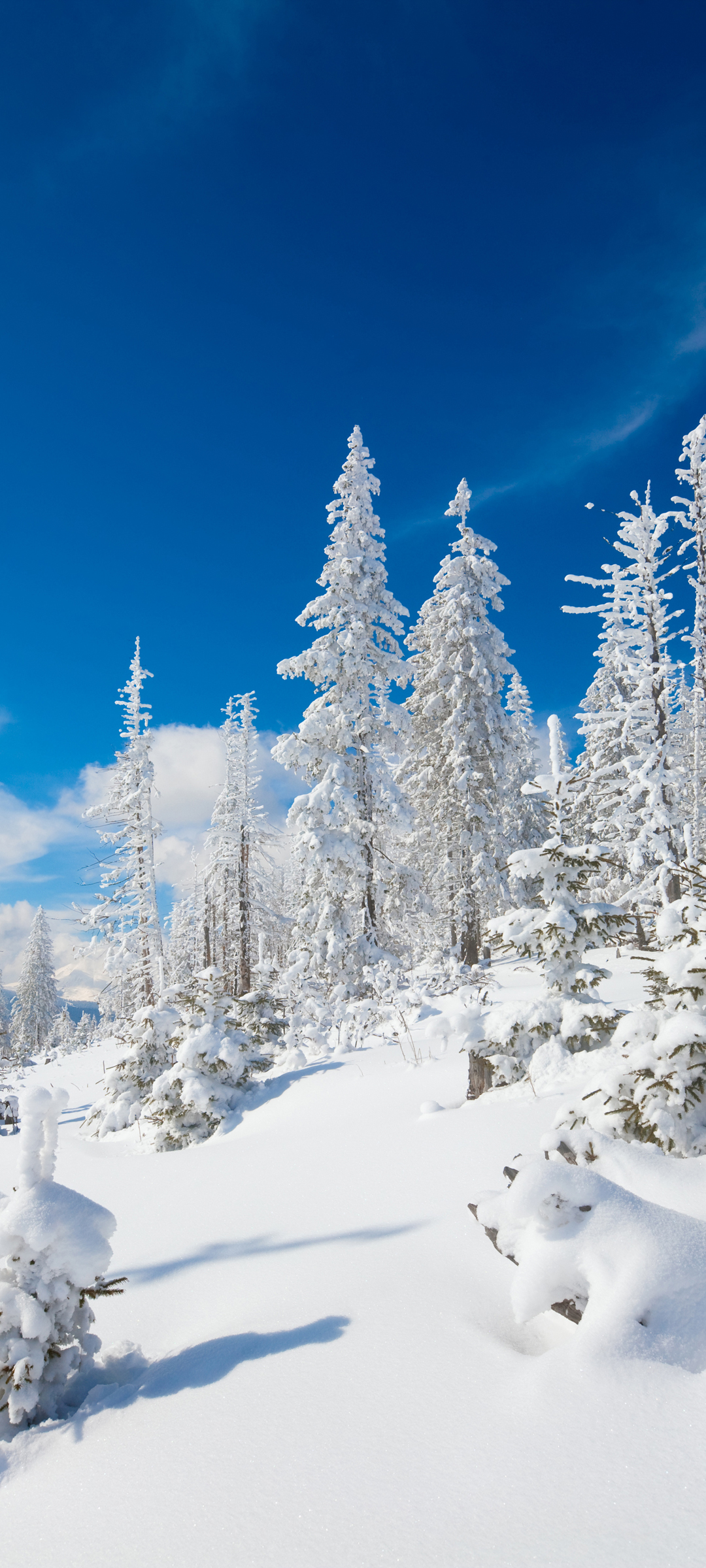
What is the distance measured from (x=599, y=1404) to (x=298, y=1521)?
89 cm

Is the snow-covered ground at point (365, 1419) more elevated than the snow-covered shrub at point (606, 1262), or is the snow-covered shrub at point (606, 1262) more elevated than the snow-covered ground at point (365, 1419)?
the snow-covered shrub at point (606, 1262)

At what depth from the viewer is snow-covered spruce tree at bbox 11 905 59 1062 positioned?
5028cm

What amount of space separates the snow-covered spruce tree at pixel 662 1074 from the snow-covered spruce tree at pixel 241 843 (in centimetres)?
2303

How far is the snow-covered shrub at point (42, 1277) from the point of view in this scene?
89.0 inches

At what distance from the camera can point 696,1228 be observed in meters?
2.43

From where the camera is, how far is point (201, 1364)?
2.53 meters

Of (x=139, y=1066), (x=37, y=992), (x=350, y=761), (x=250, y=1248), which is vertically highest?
(x=350, y=761)

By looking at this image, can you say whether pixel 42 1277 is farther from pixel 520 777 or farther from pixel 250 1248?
Answer: pixel 520 777

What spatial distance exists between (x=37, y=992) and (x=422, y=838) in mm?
43566

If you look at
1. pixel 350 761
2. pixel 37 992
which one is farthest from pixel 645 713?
pixel 37 992

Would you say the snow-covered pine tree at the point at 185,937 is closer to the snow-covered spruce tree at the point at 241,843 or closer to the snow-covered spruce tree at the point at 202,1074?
the snow-covered spruce tree at the point at 241,843

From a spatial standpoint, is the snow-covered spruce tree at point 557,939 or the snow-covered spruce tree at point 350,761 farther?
the snow-covered spruce tree at point 350,761

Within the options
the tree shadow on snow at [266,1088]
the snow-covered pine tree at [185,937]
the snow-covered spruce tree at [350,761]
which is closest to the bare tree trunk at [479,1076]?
the tree shadow on snow at [266,1088]

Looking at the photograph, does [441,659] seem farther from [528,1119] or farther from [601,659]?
[528,1119]
